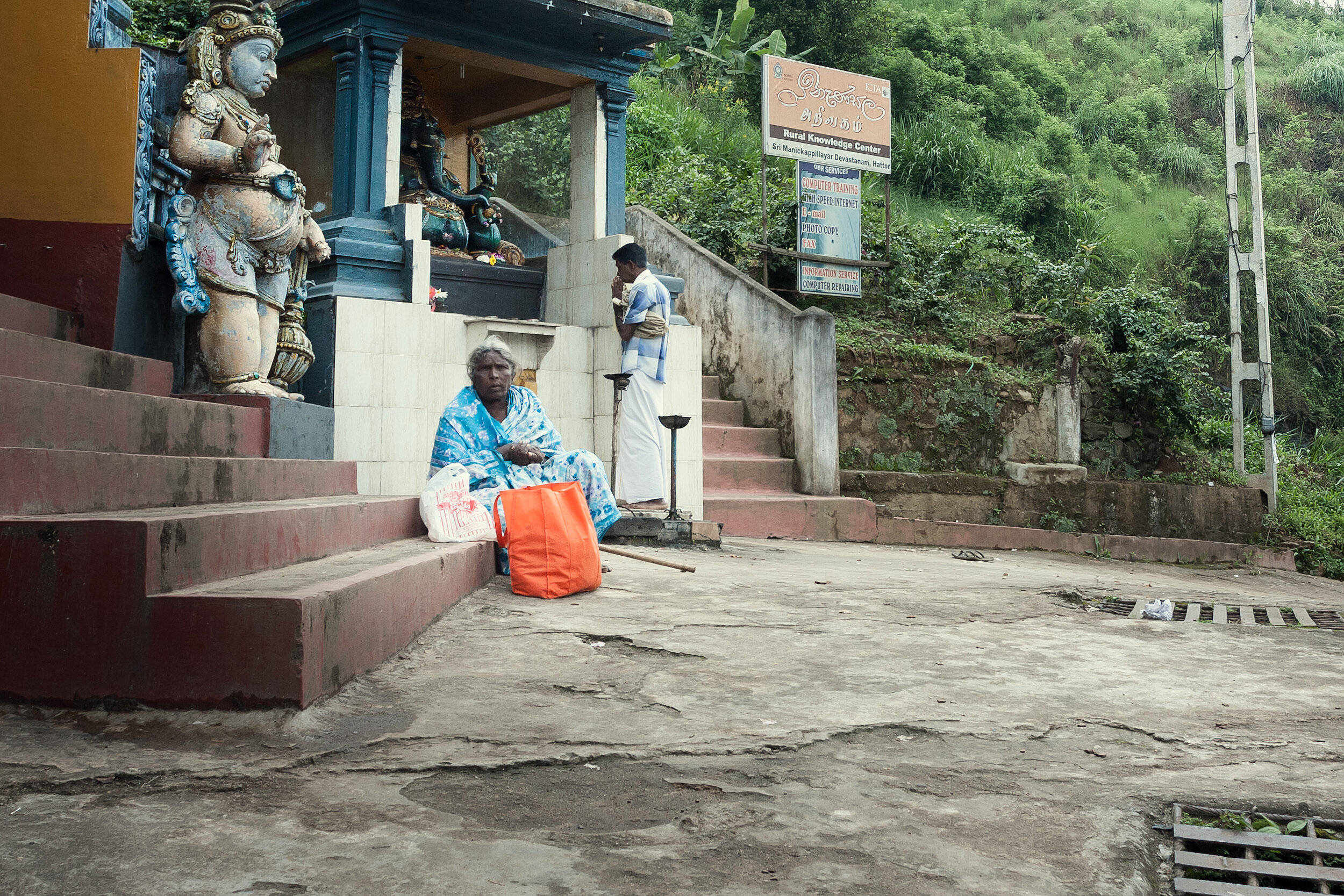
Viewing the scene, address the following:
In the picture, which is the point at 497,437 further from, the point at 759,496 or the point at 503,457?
the point at 759,496

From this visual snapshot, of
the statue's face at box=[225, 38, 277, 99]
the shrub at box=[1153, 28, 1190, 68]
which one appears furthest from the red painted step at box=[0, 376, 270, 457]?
the shrub at box=[1153, 28, 1190, 68]

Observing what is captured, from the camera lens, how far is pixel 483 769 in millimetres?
2680

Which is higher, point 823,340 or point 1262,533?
point 823,340

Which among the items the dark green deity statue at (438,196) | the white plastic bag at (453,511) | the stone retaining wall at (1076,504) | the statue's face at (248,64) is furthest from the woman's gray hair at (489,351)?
the stone retaining wall at (1076,504)

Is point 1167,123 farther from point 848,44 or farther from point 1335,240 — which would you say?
point 848,44

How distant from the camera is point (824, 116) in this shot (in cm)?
1186

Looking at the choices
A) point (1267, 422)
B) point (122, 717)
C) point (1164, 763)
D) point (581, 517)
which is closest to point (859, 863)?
point (1164, 763)

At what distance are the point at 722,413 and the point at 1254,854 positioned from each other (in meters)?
8.60

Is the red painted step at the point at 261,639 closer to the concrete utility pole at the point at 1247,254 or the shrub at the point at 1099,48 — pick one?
the concrete utility pole at the point at 1247,254

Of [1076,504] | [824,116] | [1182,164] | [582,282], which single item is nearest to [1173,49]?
[1182,164]

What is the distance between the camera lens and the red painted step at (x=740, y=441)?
10289 millimetres

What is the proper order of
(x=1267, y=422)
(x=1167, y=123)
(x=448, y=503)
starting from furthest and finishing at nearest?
(x=1167, y=123) < (x=1267, y=422) < (x=448, y=503)

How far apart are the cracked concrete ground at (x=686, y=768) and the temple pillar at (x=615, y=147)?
5.54 m

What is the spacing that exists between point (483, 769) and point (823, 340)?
25.8 ft
